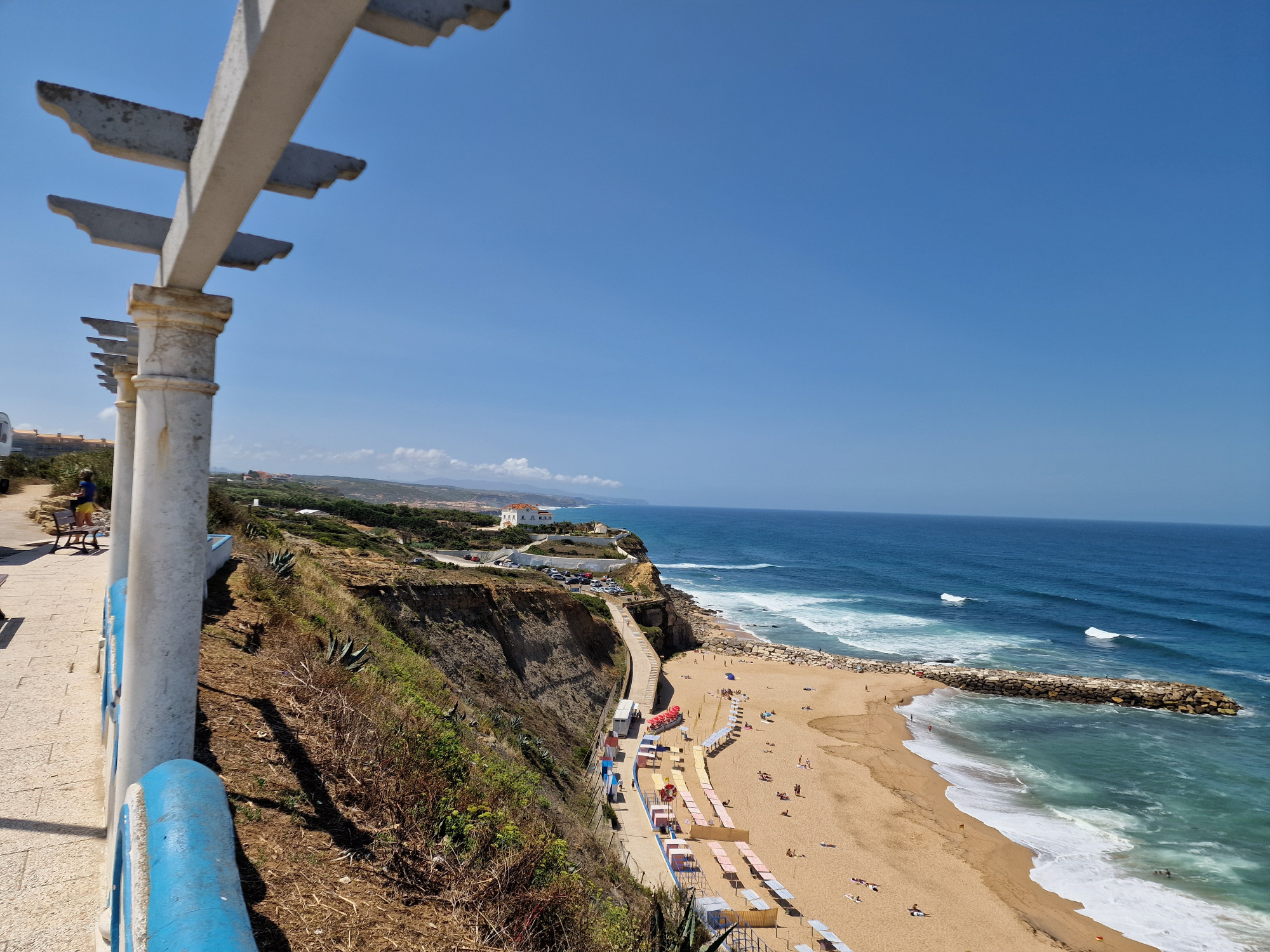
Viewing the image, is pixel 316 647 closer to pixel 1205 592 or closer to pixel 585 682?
pixel 585 682

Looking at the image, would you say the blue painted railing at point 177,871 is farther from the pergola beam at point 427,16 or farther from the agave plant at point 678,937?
the agave plant at point 678,937

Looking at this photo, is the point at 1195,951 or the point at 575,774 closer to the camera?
the point at 1195,951

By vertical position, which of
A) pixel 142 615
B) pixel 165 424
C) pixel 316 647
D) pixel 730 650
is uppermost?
pixel 165 424

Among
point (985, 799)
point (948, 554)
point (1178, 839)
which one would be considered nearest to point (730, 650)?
point (985, 799)

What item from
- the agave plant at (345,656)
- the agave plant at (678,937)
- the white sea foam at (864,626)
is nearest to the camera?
the agave plant at (678,937)

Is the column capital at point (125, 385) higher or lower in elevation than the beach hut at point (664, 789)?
higher

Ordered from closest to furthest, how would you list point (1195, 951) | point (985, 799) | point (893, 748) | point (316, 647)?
point (316, 647) < point (1195, 951) < point (985, 799) < point (893, 748)

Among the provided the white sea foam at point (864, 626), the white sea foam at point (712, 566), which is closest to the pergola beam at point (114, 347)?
the white sea foam at point (864, 626)

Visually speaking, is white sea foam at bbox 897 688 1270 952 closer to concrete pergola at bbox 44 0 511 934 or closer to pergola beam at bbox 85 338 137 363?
concrete pergola at bbox 44 0 511 934

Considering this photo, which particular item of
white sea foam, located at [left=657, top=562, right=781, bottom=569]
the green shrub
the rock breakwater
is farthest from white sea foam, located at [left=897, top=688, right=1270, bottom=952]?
white sea foam, located at [left=657, top=562, right=781, bottom=569]
